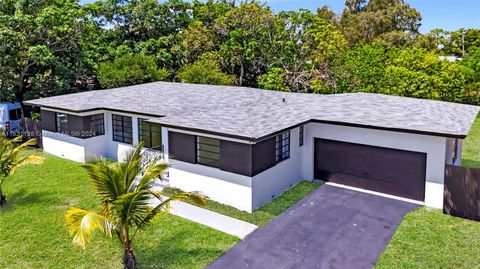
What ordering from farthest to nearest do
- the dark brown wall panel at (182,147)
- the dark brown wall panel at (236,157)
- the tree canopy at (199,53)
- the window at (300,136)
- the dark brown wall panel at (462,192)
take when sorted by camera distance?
the tree canopy at (199,53)
the window at (300,136)
the dark brown wall panel at (182,147)
the dark brown wall panel at (236,157)
the dark brown wall panel at (462,192)

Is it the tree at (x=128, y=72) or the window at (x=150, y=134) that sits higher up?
the tree at (x=128, y=72)

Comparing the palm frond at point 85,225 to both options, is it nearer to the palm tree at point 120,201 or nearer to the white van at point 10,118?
the palm tree at point 120,201

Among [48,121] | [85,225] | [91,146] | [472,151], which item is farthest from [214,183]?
[472,151]

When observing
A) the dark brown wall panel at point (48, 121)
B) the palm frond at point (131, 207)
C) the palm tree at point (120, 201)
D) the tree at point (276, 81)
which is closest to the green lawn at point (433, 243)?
the palm tree at point (120, 201)

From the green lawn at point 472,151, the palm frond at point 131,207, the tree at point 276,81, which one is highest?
the tree at point 276,81

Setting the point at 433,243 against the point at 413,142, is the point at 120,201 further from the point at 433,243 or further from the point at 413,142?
the point at 413,142

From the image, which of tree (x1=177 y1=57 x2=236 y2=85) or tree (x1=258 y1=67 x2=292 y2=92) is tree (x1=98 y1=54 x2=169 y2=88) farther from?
tree (x1=258 y1=67 x2=292 y2=92)
